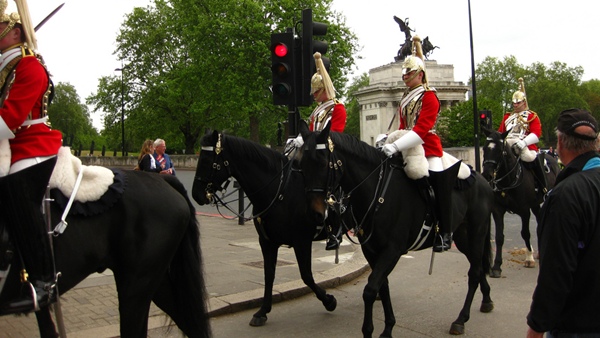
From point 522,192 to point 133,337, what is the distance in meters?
7.84

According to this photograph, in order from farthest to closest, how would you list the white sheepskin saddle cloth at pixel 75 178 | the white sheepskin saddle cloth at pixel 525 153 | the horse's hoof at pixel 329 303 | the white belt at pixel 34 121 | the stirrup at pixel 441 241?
the white sheepskin saddle cloth at pixel 525 153
the horse's hoof at pixel 329 303
the stirrup at pixel 441 241
the white sheepskin saddle cloth at pixel 75 178
the white belt at pixel 34 121

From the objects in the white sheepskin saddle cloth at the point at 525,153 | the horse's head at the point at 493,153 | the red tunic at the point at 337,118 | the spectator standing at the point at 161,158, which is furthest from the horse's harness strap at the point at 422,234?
the spectator standing at the point at 161,158

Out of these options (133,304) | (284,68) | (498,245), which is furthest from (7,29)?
(498,245)

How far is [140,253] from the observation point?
153 inches

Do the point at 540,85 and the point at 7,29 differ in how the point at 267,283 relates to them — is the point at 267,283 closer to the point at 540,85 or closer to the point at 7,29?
the point at 7,29

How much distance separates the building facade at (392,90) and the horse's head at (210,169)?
4371 centimetres

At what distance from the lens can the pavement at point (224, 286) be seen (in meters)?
5.57

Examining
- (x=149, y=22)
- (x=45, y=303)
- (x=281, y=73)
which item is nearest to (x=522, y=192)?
(x=281, y=73)

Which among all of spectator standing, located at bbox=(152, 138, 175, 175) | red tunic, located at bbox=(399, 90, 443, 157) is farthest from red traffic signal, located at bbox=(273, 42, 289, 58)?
spectator standing, located at bbox=(152, 138, 175, 175)

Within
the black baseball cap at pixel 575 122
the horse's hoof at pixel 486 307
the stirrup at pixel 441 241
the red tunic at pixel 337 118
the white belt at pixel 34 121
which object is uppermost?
the red tunic at pixel 337 118

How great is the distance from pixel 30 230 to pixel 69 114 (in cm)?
9135

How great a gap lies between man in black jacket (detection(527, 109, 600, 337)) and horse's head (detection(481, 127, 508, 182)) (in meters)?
6.92

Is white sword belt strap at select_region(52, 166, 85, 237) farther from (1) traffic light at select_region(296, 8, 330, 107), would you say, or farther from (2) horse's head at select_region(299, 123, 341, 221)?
(1) traffic light at select_region(296, 8, 330, 107)

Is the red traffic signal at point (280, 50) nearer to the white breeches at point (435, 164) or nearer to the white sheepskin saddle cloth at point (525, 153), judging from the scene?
the white breeches at point (435, 164)
